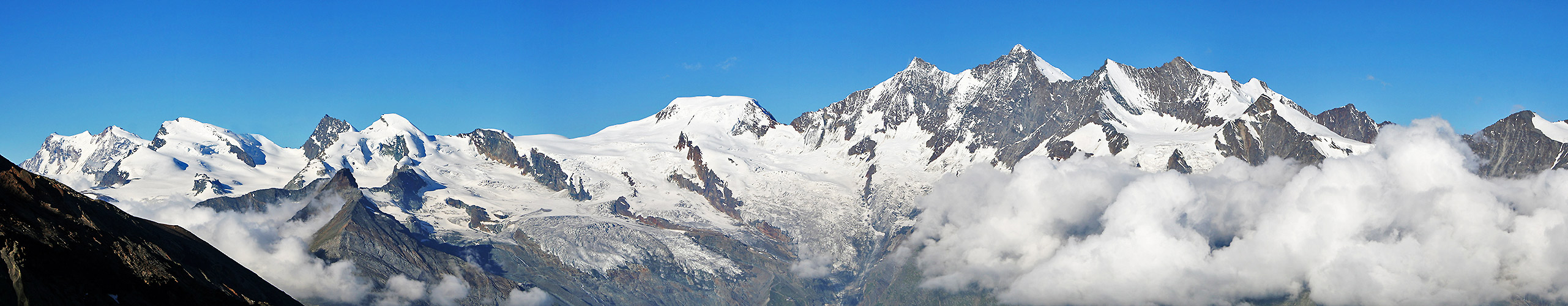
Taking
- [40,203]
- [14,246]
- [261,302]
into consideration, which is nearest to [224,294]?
[261,302]

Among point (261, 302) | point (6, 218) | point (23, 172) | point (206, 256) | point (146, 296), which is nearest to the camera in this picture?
point (6, 218)

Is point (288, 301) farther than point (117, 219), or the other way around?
point (288, 301)

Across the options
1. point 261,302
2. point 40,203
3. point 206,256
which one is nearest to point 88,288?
point 40,203

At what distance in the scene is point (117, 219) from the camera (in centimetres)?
16762

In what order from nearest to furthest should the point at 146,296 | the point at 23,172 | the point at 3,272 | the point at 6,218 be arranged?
the point at 3,272, the point at 6,218, the point at 146,296, the point at 23,172

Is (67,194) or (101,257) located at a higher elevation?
(67,194)

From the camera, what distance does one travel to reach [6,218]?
133125 mm

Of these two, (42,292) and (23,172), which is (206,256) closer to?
(23,172)

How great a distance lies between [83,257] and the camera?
13862cm

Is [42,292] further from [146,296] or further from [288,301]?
[288,301]

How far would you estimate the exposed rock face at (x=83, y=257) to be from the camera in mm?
126312

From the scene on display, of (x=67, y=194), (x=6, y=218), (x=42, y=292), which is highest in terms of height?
(x=67, y=194)

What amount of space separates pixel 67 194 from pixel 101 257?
69.6ft

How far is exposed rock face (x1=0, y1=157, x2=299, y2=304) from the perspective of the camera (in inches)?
4973
